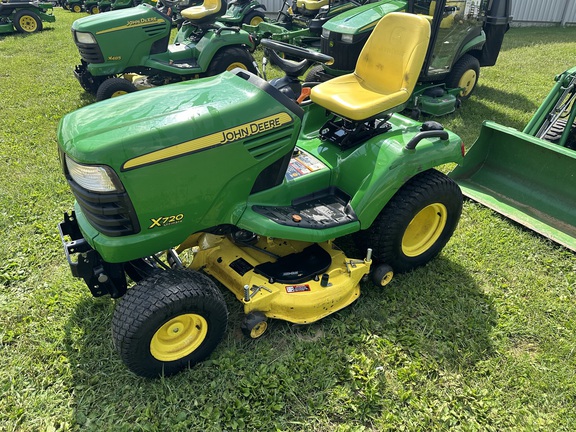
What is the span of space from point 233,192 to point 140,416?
1203 millimetres

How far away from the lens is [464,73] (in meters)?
6.08

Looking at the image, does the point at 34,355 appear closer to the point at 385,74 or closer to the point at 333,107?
the point at 333,107

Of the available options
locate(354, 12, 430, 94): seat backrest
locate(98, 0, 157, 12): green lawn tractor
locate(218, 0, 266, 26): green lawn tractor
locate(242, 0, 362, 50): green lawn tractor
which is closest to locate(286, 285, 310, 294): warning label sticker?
locate(354, 12, 430, 94): seat backrest

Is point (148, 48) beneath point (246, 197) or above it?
beneath

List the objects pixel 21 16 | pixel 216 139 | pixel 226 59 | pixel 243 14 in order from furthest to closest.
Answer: pixel 21 16
pixel 243 14
pixel 226 59
pixel 216 139

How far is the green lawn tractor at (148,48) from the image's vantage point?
5.80 meters

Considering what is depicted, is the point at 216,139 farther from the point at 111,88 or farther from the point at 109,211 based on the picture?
the point at 111,88

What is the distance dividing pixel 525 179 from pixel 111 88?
4.87 meters

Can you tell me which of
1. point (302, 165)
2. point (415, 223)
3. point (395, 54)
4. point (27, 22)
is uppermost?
point (395, 54)

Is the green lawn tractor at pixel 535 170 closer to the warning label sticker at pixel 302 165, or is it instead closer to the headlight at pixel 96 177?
the warning label sticker at pixel 302 165

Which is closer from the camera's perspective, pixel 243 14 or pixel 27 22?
pixel 243 14

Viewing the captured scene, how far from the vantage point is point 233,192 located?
7.79ft

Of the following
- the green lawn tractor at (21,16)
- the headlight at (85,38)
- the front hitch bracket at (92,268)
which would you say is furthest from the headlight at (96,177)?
the green lawn tractor at (21,16)

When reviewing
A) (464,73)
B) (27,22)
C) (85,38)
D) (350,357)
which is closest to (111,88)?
(85,38)
